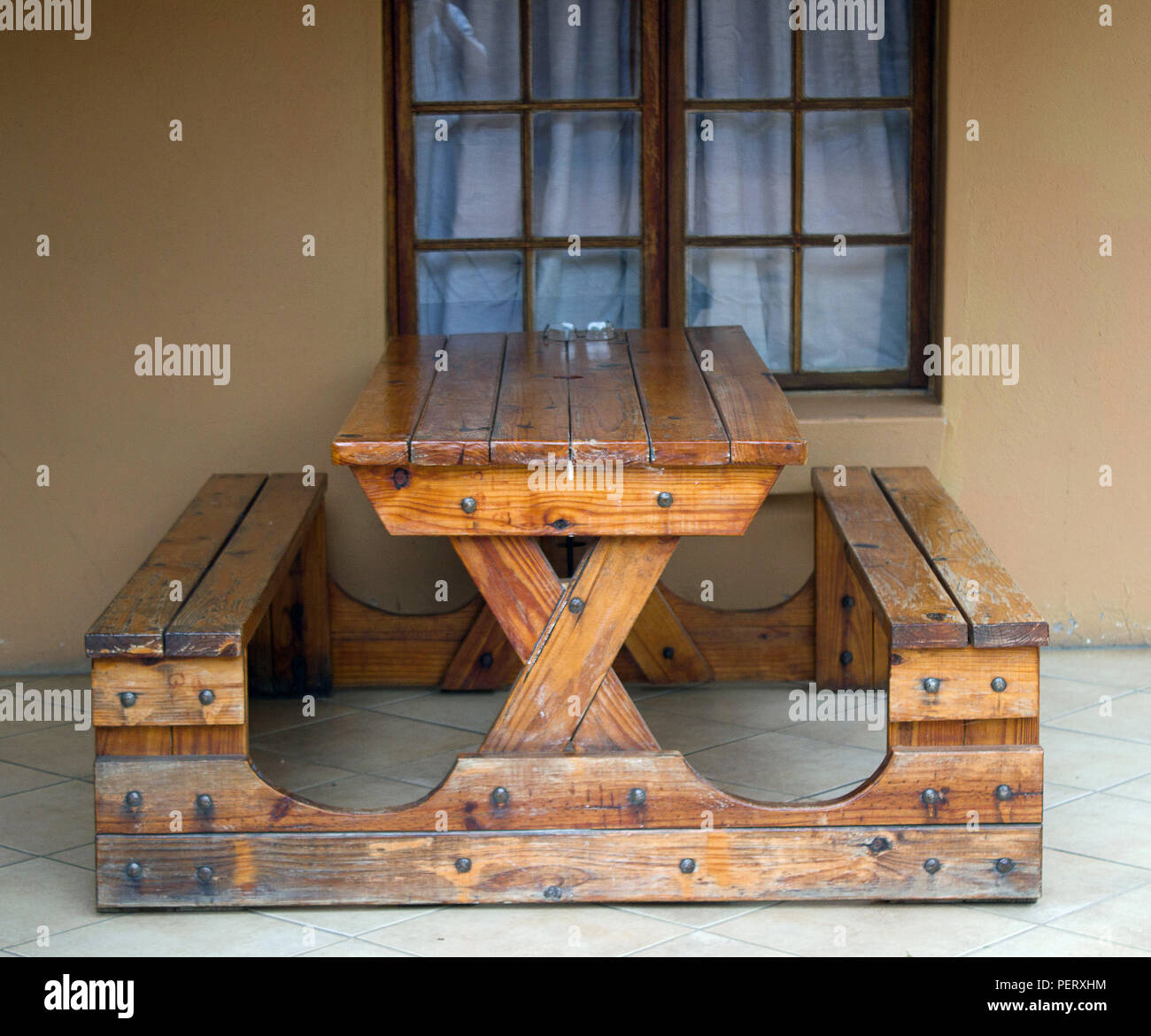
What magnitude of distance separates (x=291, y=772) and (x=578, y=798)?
44.5 inches

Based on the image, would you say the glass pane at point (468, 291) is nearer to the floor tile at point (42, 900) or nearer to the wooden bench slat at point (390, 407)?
the wooden bench slat at point (390, 407)

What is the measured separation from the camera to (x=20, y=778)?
3891 mm

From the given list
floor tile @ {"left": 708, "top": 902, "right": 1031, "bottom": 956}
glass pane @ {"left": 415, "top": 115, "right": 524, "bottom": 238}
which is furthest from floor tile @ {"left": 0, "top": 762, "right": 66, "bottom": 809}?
glass pane @ {"left": 415, "top": 115, "right": 524, "bottom": 238}

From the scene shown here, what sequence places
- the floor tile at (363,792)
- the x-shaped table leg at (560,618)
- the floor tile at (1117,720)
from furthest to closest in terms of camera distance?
the floor tile at (1117,720) → the floor tile at (363,792) → the x-shaped table leg at (560,618)

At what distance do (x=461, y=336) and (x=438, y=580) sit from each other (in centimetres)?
79

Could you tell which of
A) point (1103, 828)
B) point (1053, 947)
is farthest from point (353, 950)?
point (1103, 828)

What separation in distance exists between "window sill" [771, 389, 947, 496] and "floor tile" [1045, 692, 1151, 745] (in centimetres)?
89

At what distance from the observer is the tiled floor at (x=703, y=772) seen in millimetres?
2873

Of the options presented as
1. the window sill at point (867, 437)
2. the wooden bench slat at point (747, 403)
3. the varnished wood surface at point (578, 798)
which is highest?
the wooden bench slat at point (747, 403)

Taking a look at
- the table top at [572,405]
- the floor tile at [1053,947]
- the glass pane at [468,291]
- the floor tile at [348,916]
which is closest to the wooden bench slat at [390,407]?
the table top at [572,405]

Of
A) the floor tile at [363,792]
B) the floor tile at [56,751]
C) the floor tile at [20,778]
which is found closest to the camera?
the floor tile at [363,792]

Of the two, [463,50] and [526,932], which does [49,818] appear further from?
[463,50]

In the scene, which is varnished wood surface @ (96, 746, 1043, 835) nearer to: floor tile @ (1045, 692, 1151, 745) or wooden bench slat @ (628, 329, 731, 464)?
wooden bench slat @ (628, 329, 731, 464)

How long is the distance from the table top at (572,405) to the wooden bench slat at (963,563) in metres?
0.50
